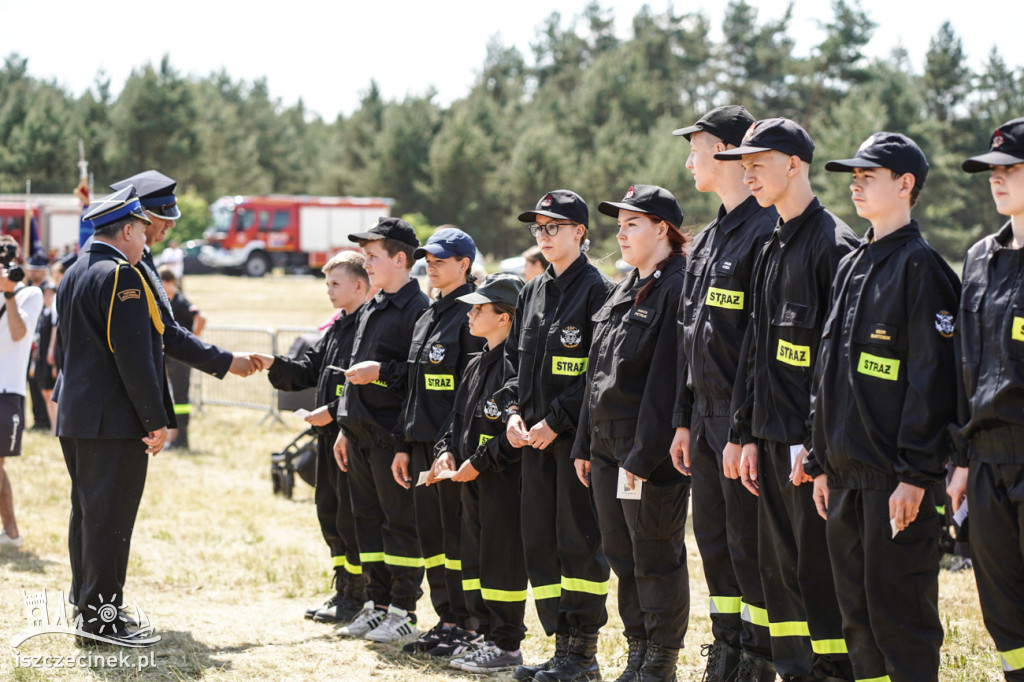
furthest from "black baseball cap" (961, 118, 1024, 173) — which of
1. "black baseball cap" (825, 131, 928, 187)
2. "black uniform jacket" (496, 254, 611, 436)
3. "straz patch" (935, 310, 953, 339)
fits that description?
"black uniform jacket" (496, 254, 611, 436)

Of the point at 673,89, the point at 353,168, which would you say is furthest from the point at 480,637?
the point at 673,89

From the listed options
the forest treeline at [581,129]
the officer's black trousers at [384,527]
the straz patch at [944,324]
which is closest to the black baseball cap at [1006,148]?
the straz patch at [944,324]

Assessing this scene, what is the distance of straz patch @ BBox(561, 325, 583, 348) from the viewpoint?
5266mm

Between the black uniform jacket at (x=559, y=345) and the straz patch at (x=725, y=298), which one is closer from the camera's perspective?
the straz patch at (x=725, y=298)

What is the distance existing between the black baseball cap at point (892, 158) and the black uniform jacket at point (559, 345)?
171cm

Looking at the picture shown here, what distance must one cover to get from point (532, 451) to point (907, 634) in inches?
86.0

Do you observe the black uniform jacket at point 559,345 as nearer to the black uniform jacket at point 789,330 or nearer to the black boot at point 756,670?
the black uniform jacket at point 789,330

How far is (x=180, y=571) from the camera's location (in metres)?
7.82

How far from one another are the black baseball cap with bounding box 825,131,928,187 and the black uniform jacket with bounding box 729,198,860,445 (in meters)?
0.30

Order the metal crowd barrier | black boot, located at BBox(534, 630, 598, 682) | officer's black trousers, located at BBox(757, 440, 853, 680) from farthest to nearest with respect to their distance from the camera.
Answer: the metal crowd barrier < black boot, located at BBox(534, 630, 598, 682) < officer's black trousers, located at BBox(757, 440, 853, 680)

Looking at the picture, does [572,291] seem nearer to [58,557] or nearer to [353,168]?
[58,557]

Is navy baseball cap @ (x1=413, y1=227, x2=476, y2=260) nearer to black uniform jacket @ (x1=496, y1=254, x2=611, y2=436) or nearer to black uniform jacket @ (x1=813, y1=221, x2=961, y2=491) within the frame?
black uniform jacket @ (x1=496, y1=254, x2=611, y2=436)

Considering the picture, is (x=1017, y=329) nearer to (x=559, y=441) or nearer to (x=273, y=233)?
(x=559, y=441)

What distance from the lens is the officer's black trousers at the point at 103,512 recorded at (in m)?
5.71
